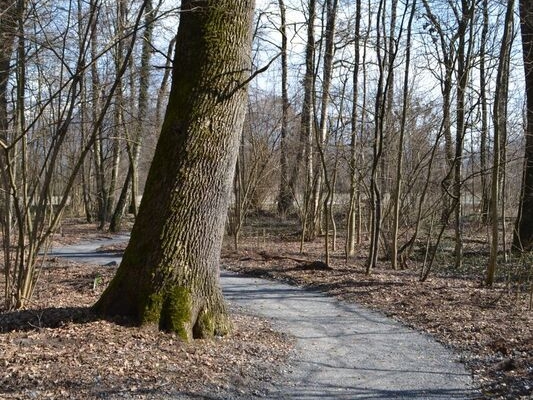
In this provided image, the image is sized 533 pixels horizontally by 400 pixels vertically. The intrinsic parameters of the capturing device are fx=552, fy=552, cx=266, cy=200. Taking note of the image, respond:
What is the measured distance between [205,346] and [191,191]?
5.79 feet

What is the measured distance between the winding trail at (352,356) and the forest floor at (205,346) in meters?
0.24

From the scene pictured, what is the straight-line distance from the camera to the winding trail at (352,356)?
5.54 metres

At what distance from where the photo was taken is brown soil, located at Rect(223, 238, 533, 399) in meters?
6.29

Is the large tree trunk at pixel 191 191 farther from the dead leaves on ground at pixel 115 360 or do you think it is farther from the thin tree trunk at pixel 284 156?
the thin tree trunk at pixel 284 156

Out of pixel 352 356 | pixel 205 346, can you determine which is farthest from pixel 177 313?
pixel 352 356

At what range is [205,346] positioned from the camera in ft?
20.3

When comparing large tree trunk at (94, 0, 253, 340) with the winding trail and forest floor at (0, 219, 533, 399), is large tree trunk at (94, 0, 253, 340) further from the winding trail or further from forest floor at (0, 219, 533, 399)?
the winding trail

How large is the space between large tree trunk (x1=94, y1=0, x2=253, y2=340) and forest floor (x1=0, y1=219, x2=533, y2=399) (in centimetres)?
37

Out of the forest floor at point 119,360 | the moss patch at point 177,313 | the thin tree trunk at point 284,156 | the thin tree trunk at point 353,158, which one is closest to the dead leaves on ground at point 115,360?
the forest floor at point 119,360

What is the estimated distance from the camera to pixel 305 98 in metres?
19.7

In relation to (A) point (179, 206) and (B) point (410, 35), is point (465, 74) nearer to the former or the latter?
(B) point (410, 35)

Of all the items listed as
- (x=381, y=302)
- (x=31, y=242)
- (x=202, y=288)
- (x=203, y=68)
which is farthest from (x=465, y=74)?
(x=31, y=242)

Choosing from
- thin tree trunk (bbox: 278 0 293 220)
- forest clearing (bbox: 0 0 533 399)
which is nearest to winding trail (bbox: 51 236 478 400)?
forest clearing (bbox: 0 0 533 399)

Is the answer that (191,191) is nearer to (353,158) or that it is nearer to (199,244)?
(199,244)
